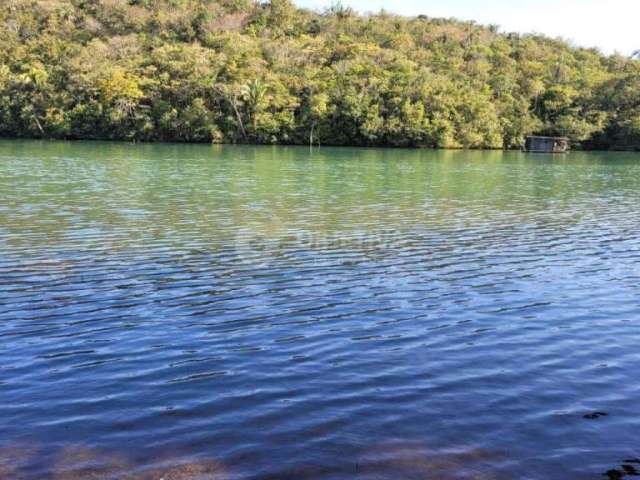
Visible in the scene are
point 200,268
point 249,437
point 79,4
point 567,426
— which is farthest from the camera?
point 79,4

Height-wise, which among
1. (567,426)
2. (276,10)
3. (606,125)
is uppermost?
(276,10)

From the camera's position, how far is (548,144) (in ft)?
351

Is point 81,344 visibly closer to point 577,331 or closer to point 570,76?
point 577,331

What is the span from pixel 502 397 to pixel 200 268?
36.2ft

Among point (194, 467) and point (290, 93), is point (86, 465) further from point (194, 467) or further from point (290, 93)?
point (290, 93)

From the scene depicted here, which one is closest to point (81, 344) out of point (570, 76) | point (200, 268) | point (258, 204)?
point (200, 268)

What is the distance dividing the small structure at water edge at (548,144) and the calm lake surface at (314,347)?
267 ft

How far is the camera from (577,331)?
1398cm

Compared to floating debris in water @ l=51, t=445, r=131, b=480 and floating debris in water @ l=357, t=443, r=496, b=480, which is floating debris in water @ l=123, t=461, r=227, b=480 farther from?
floating debris in water @ l=357, t=443, r=496, b=480

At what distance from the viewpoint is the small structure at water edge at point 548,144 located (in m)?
106

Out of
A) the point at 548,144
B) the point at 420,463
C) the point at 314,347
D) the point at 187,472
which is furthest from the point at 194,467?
the point at 548,144

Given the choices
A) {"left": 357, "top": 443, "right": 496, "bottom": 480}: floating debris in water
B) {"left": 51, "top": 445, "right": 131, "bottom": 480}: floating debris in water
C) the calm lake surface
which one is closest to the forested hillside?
the calm lake surface

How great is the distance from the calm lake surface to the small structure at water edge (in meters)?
81.3

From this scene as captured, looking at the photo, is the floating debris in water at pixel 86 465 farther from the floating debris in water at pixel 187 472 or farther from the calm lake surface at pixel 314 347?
the floating debris in water at pixel 187 472
